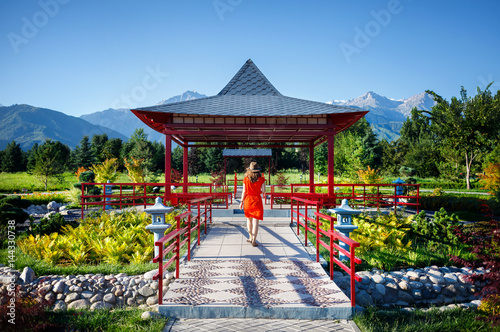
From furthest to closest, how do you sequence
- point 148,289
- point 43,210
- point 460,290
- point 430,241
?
1. point 43,210
2. point 430,241
3. point 460,290
4. point 148,289

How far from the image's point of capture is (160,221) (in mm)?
5902

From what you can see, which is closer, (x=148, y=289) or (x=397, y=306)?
(x=148, y=289)

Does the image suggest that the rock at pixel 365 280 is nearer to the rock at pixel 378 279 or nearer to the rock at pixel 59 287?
the rock at pixel 378 279

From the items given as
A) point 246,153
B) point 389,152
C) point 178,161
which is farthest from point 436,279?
point 178,161

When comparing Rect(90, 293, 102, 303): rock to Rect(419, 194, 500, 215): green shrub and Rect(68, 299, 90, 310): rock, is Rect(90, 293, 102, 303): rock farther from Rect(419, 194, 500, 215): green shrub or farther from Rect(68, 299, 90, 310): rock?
Rect(419, 194, 500, 215): green shrub

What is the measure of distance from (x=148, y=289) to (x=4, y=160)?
52060 mm

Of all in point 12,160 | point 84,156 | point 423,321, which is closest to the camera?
point 423,321

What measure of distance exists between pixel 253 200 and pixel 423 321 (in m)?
3.46

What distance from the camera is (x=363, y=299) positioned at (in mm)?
5215

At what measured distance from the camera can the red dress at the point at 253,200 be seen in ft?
20.8

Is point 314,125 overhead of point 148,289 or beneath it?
overhead

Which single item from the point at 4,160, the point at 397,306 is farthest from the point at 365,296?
the point at 4,160

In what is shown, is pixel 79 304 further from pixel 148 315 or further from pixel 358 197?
pixel 358 197

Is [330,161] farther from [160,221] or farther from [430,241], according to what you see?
[160,221]
